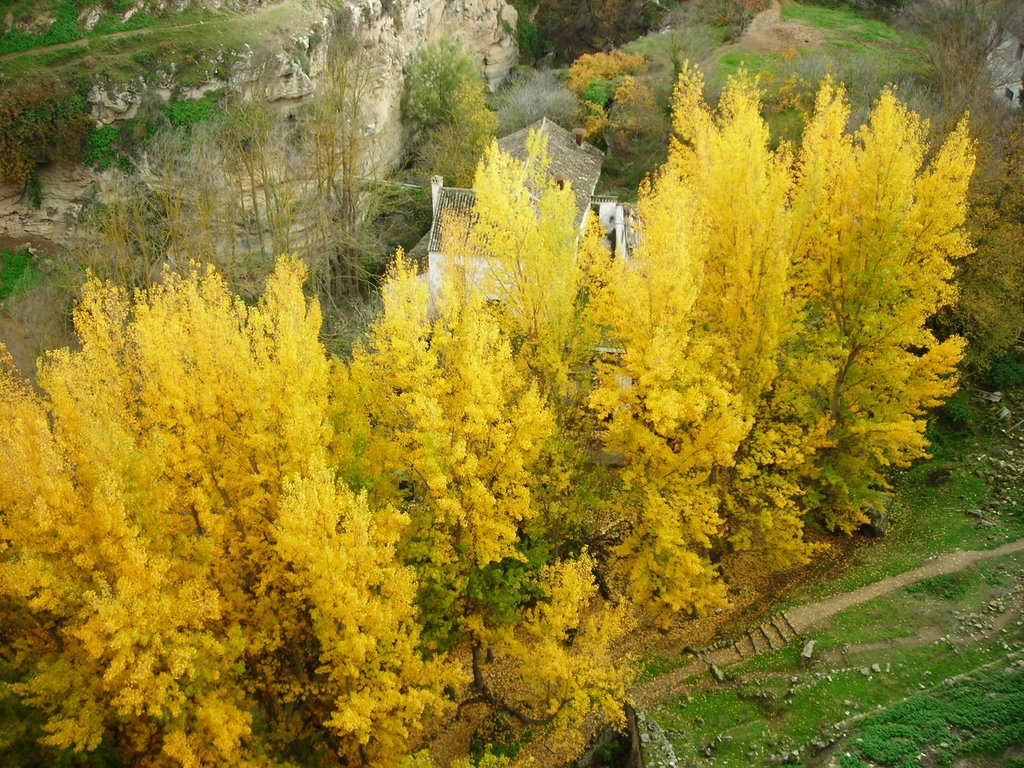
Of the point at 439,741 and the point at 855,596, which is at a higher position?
the point at 855,596

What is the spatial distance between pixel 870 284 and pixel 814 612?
29.5 ft

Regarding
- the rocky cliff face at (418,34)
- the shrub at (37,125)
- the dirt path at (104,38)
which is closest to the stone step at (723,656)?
the rocky cliff face at (418,34)

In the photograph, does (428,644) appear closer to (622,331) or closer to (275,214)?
(622,331)

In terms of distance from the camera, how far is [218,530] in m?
14.7

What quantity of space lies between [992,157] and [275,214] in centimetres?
2859

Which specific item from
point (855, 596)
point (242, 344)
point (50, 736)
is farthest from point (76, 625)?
point (855, 596)

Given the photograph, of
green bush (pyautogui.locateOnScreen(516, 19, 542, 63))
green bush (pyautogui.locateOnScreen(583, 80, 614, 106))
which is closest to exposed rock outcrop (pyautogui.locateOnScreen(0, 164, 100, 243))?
green bush (pyautogui.locateOnScreen(583, 80, 614, 106))

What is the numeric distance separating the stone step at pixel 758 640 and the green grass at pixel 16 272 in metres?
31.6

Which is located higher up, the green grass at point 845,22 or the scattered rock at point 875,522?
the green grass at point 845,22

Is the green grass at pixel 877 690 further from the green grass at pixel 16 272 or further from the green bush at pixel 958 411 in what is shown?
the green grass at pixel 16 272

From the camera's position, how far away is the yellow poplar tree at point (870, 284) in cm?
1895

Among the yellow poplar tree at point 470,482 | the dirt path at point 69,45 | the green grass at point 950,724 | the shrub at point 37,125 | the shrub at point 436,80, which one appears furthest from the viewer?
the shrub at point 436,80

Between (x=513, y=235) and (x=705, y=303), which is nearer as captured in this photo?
(x=513, y=235)

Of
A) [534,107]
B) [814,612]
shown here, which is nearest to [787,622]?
[814,612]
